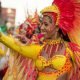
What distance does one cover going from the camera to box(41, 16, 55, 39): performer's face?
3602mm

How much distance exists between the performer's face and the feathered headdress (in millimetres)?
Result: 88

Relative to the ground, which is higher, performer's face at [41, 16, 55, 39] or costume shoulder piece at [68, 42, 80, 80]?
performer's face at [41, 16, 55, 39]

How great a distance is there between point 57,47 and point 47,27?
240 mm

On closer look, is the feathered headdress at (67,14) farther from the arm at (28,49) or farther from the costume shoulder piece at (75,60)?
the arm at (28,49)

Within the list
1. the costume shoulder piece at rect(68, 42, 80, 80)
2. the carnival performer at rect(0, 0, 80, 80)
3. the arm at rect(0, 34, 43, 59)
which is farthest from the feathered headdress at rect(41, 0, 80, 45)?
the arm at rect(0, 34, 43, 59)

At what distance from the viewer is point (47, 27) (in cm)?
363

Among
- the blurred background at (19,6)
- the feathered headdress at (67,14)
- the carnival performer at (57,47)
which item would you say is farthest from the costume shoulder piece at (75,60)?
the blurred background at (19,6)

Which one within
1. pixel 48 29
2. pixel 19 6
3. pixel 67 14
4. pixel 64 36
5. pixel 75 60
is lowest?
pixel 19 6

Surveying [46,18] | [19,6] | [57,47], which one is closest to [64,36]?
[57,47]

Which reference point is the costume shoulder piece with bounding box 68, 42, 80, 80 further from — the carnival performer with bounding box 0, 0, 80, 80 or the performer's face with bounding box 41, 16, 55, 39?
the performer's face with bounding box 41, 16, 55, 39

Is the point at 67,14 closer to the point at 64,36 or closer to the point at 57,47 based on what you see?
the point at 64,36

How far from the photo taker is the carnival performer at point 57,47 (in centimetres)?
365

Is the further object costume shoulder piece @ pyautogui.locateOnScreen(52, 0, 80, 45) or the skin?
costume shoulder piece @ pyautogui.locateOnScreen(52, 0, 80, 45)

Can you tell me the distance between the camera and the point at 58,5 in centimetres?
386
